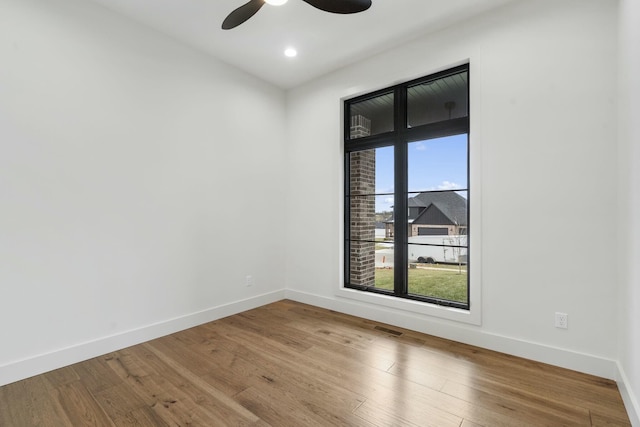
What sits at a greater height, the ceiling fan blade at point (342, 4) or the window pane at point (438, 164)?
the ceiling fan blade at point (342, 4)

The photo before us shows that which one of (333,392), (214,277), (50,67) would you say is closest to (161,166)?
(50,67)

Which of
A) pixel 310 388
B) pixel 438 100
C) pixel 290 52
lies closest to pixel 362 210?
pixel 438 100

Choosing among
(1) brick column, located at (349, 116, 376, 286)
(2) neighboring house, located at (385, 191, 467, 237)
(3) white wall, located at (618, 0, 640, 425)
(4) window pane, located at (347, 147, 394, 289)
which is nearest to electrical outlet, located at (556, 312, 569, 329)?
(3) white wall, located at (618, 0, 640, 425)

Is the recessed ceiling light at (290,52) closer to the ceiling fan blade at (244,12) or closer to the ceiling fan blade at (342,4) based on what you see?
the ceiling fan blade at (244,12)

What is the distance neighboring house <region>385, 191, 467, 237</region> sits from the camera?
306cm

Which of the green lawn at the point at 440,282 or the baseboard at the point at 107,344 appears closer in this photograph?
the baseboard at the point at 107,344

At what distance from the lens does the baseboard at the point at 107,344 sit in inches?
87.5

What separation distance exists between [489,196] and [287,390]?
2.30m

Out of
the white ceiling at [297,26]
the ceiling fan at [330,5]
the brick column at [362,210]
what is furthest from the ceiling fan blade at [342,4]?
the brick column at [362,210]

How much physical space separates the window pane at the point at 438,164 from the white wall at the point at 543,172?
0.25m

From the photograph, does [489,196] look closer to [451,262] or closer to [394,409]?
[451,262]

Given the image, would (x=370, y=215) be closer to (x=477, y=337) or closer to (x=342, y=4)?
(x=477, y=337)

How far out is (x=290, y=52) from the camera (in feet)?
11.1

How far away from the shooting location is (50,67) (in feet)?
7.89
